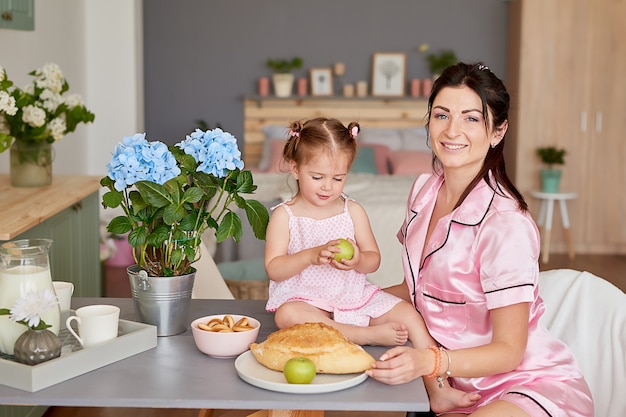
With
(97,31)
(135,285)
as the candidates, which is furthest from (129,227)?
(97,31)

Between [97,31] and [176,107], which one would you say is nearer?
[97,31]

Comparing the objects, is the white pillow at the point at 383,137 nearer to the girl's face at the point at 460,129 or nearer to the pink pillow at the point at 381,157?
the pink pillow at the point at 381,157

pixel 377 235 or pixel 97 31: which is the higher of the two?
pixel 97 31

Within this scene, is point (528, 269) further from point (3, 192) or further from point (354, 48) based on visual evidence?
point (354, 48)

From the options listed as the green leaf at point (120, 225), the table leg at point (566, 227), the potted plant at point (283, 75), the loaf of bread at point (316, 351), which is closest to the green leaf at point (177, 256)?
the green leaf at point (120, 225)

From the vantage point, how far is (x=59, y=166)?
5.30 metres

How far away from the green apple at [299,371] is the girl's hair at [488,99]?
25.4 inches

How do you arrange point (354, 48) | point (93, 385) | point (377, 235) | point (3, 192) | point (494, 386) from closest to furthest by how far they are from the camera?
1. point (93, 385)
2. point (494, 386)
3. point (3, 192)
4. point (377, 235)
5. point (354, 48)

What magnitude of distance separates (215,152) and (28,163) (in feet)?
6.39

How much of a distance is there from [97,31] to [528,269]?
4982mm

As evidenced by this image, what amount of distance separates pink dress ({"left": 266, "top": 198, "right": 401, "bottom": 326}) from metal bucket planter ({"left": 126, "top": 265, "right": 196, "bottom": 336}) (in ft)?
0.80

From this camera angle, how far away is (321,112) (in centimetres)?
745

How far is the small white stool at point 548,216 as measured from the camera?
6.50 metres

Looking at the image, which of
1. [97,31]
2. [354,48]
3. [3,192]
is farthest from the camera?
[354,48]
